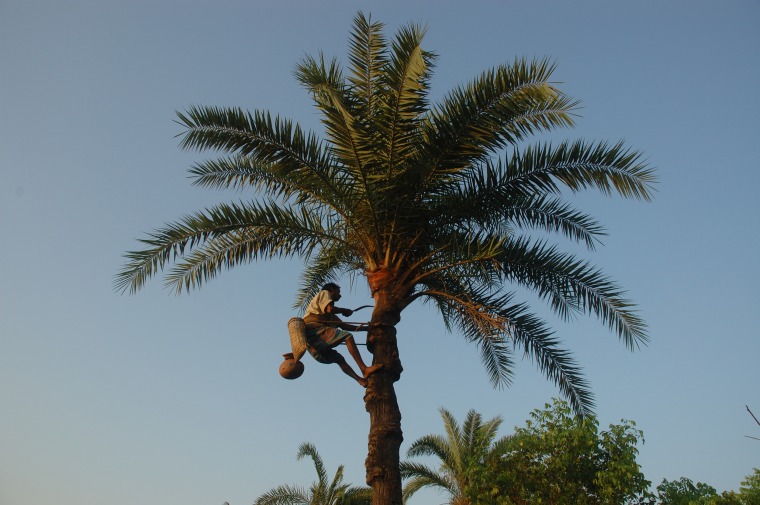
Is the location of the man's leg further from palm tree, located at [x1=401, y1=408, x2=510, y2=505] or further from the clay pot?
palm tree, located at [x1=401, y1=408, x2=510, y2=505]

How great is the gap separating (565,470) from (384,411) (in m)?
6.03

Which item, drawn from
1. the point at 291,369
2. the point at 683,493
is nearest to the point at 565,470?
the point at 683,493

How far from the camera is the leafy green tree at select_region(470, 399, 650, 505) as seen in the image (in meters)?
12.1

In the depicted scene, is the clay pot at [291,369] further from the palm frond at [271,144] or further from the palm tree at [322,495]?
the palm tree at [322,495]

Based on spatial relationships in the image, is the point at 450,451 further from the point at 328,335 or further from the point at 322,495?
the point at 328,335

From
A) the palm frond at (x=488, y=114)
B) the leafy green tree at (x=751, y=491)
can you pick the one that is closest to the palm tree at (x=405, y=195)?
the palm frond at (x=488, y=114)

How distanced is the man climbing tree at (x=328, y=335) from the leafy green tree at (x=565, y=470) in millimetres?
5295

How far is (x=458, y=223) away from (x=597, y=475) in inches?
231

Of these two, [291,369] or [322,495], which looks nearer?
[291,369]

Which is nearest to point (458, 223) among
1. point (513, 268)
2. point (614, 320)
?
point (513, 268)

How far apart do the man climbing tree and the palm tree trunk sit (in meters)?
0.25

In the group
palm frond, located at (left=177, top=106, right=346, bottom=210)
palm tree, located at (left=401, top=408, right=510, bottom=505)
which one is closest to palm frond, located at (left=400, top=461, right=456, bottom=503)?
palm tree, located at (left=401, top=408, right=510, bottom=505)

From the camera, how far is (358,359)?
330 inches

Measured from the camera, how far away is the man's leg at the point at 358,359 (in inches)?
320
